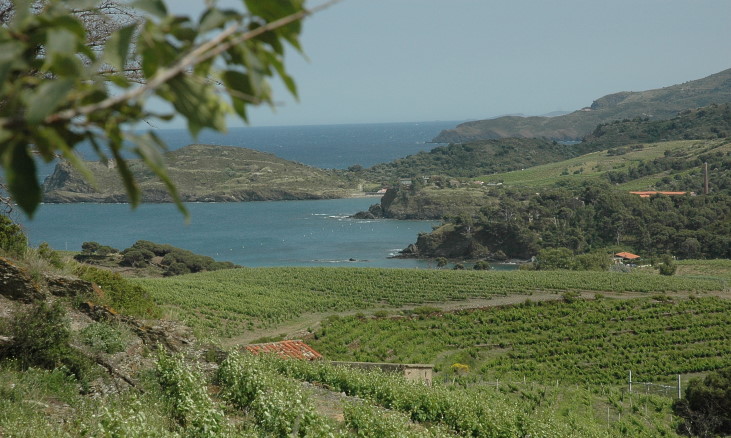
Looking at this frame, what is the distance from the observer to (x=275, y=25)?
116 cm

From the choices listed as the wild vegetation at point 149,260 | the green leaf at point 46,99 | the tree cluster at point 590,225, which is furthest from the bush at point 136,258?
the green leaf at point 46,99

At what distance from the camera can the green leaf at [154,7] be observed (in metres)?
1.06

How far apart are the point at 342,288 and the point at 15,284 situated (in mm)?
32282

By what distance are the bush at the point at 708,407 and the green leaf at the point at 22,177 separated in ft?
54.7

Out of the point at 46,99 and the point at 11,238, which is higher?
the point at 46,99

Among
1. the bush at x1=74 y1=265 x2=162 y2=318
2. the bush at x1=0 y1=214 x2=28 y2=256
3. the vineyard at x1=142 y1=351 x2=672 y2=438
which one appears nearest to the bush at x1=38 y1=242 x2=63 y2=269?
the bush at x1=74 y1=265 x2=162 y2=318

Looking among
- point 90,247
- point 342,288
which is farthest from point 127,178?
point 90,247

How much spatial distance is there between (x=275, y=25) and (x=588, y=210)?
76142 mm

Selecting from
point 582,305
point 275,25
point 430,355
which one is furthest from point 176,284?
point 275,25

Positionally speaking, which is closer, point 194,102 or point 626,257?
point 194,102

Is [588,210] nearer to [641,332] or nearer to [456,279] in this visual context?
[456,279]

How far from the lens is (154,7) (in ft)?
3.49

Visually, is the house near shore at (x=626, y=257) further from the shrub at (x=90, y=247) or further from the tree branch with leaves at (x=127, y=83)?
the tree branch with leaves at (x=127, y=83)

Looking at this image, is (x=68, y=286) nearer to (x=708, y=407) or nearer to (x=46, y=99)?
(x=46, y=99)
